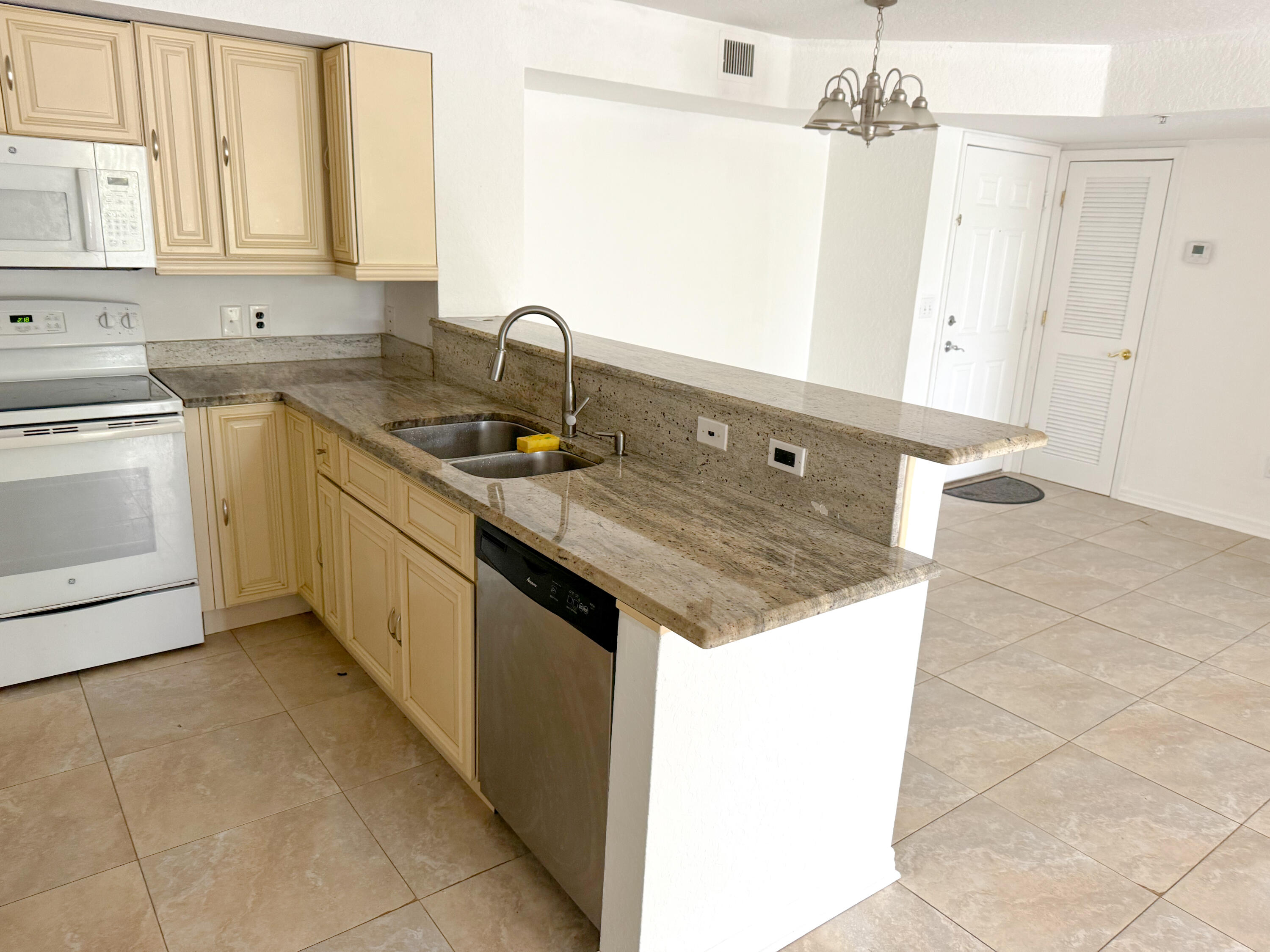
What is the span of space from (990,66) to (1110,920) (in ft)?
12.1

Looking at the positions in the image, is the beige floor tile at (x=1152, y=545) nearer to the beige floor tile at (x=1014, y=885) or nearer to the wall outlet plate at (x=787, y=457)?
the beige floor tile at (x=1014, y=885)

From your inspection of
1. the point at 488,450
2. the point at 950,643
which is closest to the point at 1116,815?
the point at 950,643

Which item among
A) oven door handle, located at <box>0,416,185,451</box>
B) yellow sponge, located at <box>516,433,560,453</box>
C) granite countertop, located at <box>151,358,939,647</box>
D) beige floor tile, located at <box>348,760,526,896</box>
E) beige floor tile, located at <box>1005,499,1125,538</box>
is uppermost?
yellow sponge, located at <box>516,433,560,453</box>

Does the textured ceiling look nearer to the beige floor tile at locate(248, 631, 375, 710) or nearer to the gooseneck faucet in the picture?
the gooseneck faucet

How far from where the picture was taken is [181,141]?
2.93m

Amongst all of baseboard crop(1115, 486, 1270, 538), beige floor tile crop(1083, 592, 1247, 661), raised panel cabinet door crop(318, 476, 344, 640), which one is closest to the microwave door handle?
raised panel cabinet door crop(318, 476, 344, 640)

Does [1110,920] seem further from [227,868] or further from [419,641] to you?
[227,868]

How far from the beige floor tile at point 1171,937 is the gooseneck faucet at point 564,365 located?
1860 mm

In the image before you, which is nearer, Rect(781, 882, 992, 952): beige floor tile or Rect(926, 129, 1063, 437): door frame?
Rect(781, 882, 992, 952): beige floor tile

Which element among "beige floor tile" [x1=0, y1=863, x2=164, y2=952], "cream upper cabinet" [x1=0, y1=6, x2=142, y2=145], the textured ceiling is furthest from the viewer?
the textured ceiling

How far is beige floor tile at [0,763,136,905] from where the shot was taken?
2047 millimetres

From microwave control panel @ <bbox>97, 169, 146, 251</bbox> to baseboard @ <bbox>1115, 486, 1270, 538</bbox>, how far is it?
537cm

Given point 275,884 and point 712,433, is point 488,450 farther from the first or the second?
point 275,884

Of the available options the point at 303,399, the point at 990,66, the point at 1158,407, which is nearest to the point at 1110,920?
the point at 303,399
